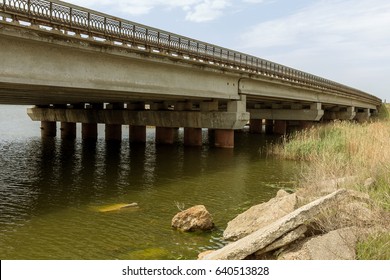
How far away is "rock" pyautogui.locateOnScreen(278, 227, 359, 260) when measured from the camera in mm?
5785

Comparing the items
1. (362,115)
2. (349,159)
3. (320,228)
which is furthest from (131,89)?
(362,115)

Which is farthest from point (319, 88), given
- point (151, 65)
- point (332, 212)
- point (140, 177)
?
point (332, 212)

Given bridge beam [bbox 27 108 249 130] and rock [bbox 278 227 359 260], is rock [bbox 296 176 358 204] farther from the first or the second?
bridge beam [bbox 27 108 249 130]

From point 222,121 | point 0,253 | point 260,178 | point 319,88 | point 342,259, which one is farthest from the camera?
point 319,88

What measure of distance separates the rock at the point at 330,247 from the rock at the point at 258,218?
6.77ft

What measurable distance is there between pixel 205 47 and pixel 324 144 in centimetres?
970

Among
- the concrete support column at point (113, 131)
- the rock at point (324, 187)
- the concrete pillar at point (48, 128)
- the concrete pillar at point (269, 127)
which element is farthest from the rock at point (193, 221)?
the concrete pillar at point (269, 127)

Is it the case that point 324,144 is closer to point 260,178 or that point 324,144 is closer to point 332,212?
point 260,178

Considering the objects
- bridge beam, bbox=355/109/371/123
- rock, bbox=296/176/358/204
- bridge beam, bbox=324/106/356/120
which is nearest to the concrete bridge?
rock, bbox=296/176/358/204

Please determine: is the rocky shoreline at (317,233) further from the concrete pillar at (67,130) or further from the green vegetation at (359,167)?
the concrete pillar at (67,130)

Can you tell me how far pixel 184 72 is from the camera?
22109mm

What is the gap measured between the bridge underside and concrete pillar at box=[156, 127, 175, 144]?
9 cm

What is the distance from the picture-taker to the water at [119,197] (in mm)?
8219

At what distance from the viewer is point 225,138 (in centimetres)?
2972
